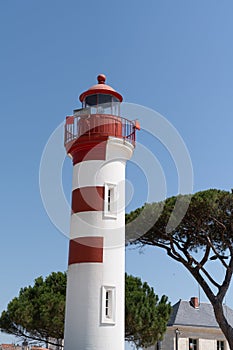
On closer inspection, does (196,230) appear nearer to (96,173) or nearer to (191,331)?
(96,173)

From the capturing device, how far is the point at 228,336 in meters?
21.0

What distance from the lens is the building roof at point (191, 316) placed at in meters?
36.2

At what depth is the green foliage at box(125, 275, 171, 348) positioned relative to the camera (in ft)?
75.4

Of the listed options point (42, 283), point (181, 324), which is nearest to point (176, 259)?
point (42, 283)

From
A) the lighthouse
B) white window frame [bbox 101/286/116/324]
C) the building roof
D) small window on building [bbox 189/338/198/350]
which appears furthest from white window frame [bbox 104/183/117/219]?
small window on building [bbox 189/338/198/350]

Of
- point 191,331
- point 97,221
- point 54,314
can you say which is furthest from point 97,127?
point 191,331

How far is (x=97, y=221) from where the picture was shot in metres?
15.6

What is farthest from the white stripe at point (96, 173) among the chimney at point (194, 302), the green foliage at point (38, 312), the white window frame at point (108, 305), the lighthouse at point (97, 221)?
the chimney at point (194, 302)

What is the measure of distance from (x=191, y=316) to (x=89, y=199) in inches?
940

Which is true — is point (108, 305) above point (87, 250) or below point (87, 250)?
below

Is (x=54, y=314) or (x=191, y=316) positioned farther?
(x=191, y=316)

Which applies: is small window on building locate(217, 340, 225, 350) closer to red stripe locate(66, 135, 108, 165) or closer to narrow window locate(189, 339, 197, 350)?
narrow window locate(189, 339, 197, 350)

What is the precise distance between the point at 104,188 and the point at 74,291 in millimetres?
3059

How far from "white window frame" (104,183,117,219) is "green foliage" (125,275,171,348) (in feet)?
27.5
